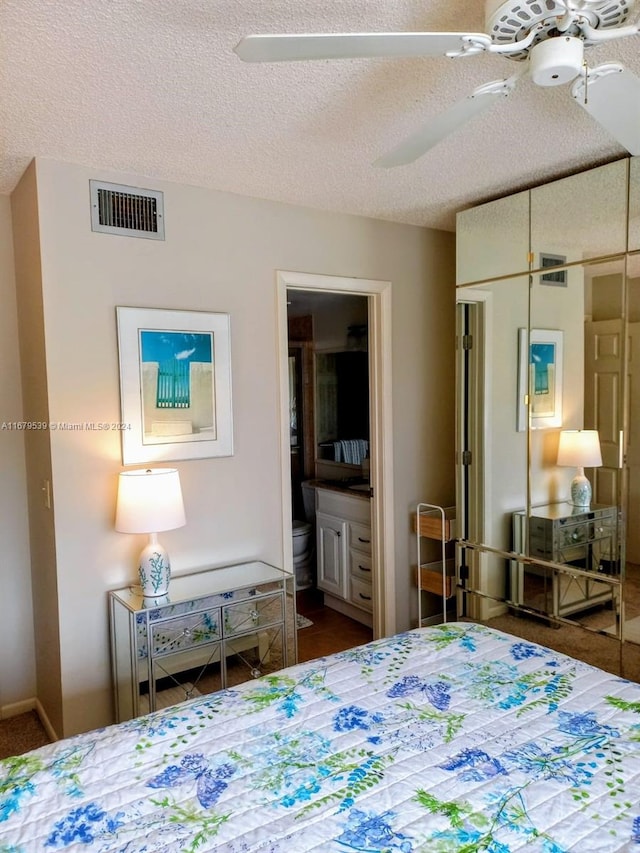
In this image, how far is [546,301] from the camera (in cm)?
278

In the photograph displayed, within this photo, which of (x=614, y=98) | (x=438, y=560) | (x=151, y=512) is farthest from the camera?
(x=438, y=560)

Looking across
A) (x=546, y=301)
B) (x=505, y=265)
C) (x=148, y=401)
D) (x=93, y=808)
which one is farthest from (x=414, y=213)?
(x=93, y=808)

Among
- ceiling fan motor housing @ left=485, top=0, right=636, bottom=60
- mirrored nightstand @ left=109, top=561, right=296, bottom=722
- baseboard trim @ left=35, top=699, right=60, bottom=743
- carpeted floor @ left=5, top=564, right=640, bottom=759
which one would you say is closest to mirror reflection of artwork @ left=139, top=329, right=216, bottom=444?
mirrored nightstand @ left=109, top=561, right=296, bottom=722

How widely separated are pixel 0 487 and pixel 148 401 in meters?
0.91

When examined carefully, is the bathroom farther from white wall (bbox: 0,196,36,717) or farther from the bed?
the bed

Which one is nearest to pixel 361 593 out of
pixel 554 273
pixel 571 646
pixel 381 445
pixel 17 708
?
pixel 381 445

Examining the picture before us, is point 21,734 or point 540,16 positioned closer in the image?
point 540,16

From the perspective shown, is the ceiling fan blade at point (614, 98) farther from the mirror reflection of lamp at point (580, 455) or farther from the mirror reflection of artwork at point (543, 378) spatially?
the mirror reflection of lamp at point (580, 455)

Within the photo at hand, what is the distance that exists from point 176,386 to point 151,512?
0.62 metres

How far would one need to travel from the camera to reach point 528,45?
137cm

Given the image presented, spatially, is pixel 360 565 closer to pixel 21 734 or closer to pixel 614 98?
pixel 21 734

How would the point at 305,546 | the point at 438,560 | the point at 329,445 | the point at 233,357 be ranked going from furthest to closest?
the point at 329,445, the point at 305,546, the point at 438,560, the point at 233,357

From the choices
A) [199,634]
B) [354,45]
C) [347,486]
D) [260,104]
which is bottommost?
[199,634]

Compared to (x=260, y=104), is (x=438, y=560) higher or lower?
lower
